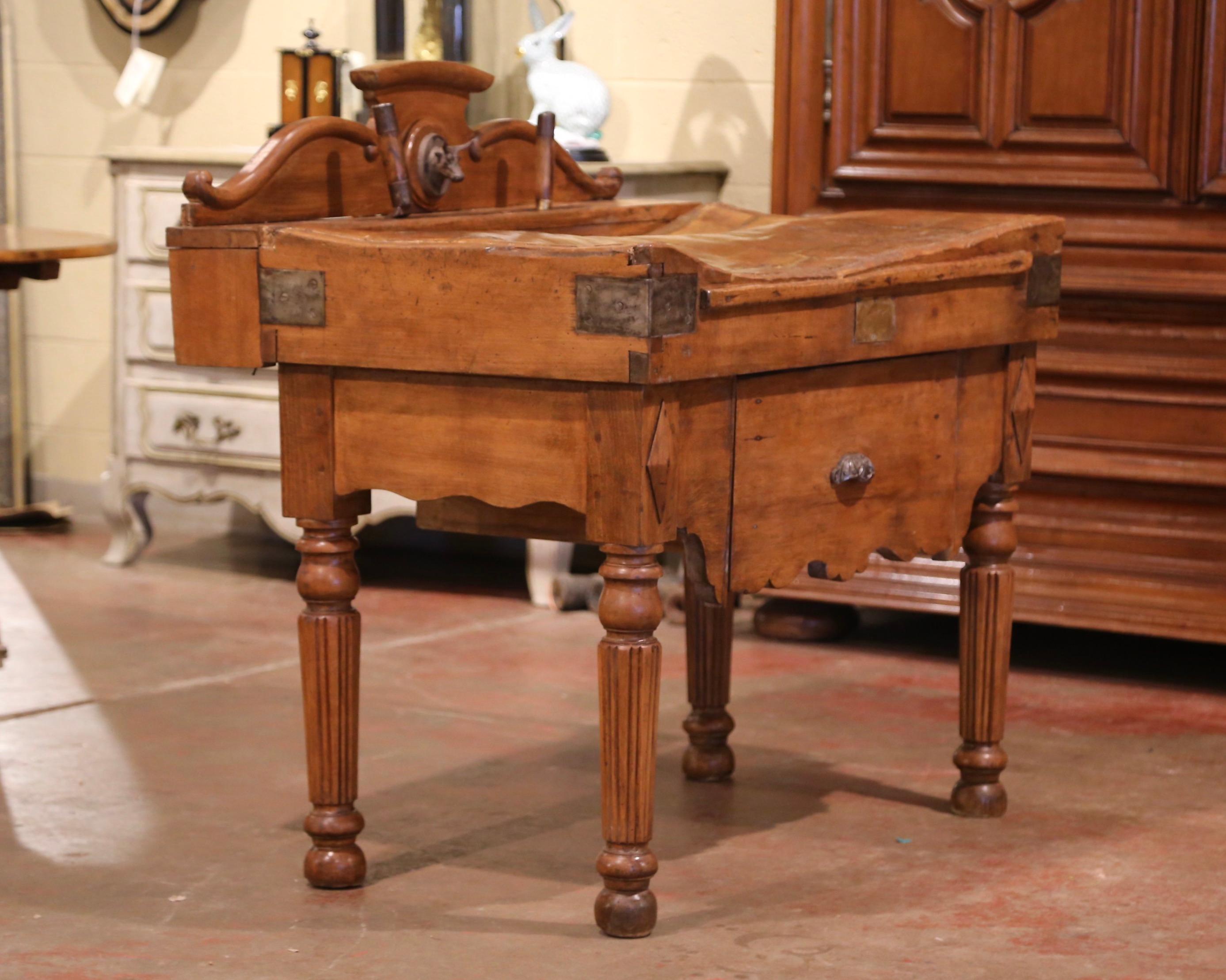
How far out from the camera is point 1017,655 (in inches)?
160

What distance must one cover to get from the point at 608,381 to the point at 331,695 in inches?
25.3

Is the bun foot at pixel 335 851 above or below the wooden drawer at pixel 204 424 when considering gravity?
below

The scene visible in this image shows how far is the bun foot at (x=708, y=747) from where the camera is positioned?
3104mm

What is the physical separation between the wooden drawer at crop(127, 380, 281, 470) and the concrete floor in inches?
16.7

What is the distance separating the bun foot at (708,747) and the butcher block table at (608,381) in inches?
16.3

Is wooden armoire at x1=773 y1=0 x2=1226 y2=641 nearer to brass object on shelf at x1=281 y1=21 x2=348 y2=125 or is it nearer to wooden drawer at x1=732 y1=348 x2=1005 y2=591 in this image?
wooden drawer at x1=732 y1=348 x2=1005 y2=591

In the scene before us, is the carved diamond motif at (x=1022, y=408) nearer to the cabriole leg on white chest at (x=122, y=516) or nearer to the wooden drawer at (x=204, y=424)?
the wooden drawer at (x=204, y=424)

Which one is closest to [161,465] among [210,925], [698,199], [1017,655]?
[698,199]

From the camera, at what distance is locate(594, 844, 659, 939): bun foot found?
236cm

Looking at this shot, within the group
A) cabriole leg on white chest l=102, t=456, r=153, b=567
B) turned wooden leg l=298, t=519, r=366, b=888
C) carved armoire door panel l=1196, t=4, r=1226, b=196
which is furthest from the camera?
cabriole leg on white chest l=102, t=456, r=153, b=567

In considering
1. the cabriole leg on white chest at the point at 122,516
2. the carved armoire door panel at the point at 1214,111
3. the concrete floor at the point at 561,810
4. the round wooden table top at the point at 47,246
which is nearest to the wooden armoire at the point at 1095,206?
the carved armoire door panel at the point at 1214,111

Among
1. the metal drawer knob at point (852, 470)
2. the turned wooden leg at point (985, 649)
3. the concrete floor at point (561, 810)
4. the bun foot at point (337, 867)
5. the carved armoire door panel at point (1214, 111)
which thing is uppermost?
the carved armoire door panel at point (1214, 111)

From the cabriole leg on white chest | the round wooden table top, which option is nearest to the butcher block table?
the round wooden table top

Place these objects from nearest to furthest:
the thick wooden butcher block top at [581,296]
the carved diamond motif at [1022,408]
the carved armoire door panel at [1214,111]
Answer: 1. the thick wooden butcher block top at [581,296]
2. the carved diamond motif at [1022,408]
3. the carved armoire door panel at [1214,111]
